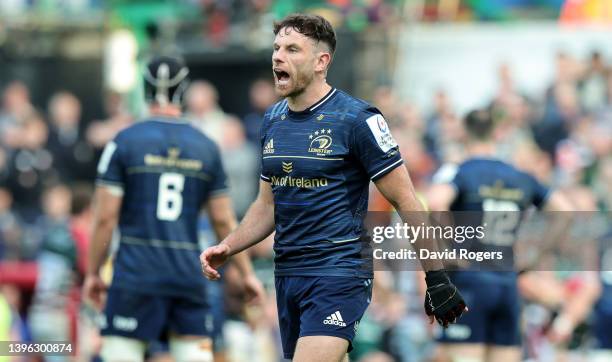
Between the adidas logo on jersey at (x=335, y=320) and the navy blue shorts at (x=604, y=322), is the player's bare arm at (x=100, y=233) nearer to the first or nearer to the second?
the adidas logo on jersey at (x=335, y=320)

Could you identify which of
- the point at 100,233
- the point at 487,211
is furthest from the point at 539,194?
the point at 100,233

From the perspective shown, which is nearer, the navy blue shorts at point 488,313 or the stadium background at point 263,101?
the navy blue shorts at point 488,313

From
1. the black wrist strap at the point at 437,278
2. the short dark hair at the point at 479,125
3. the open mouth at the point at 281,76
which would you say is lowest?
the black wrist strap at the point at 437,278

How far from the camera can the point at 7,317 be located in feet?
41.0

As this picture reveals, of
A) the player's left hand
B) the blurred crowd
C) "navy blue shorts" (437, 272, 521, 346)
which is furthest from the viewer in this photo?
the blurred crowd

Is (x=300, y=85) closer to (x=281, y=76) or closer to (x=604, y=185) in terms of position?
Result: (x=281, y=76)

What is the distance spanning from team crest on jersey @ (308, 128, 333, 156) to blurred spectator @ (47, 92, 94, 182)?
1095cm

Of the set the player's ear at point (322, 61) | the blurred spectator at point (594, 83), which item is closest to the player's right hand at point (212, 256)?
the player's ear at point (322, 61)

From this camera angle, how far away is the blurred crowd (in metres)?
13.4

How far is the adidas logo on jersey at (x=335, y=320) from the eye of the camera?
24.6 ft

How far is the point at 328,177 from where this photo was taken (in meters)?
7.61

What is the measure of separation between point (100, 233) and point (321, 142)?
274 cm

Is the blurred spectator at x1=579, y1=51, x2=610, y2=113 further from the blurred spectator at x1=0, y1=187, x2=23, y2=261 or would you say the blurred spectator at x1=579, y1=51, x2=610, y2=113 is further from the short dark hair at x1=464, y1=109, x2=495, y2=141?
the blurred spectator at x1=0, y1=187, x2=23, y2=261

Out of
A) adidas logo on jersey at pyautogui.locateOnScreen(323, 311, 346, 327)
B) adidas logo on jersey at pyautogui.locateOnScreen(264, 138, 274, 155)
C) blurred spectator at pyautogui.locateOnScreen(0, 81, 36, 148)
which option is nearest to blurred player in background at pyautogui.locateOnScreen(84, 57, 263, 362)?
adidas logo on jersey at pyautogui.locateOnScreen(264, 138, 274, 155)
